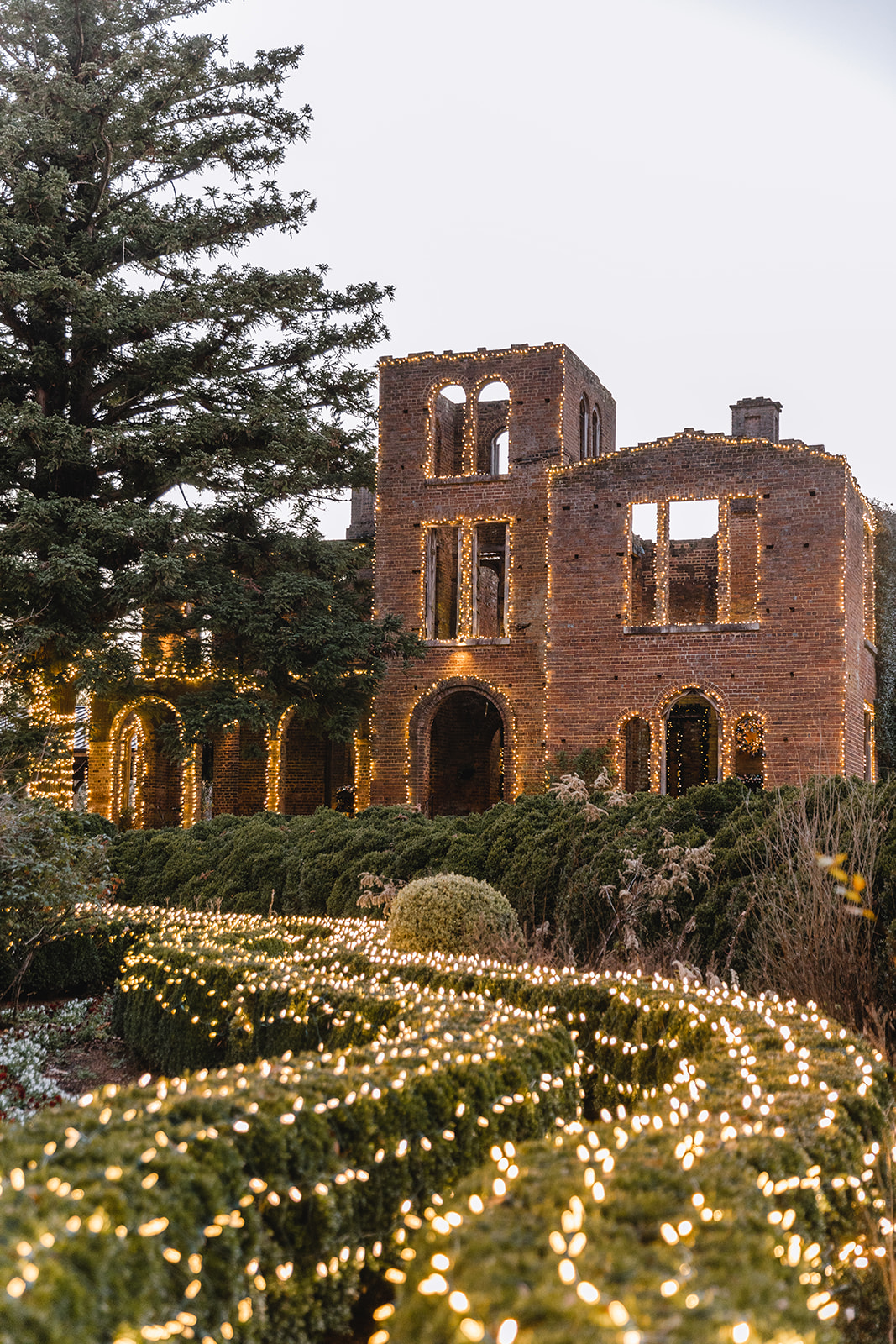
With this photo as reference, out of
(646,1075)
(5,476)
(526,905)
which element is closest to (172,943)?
(526,905)

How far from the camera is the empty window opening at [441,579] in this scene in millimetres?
21469

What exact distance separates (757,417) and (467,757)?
9776 millimetres

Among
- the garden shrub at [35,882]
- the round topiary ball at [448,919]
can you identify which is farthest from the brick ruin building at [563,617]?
the garden shrub at [35,882]

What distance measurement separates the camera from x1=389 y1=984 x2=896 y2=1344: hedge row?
7.71 feet

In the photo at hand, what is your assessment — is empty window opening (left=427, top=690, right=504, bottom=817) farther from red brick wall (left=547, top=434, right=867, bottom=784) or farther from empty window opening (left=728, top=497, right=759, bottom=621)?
empty window opening (left=728, top=497, right=759, bottom=621)

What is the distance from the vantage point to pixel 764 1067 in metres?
4.53

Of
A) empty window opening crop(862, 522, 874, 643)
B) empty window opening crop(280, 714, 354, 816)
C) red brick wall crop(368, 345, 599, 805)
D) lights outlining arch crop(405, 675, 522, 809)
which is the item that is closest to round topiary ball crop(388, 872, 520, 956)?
red brick wall crop(368, 345, 599, 805)

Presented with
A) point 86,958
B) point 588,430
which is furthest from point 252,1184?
point 588,430

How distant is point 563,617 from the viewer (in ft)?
64.3

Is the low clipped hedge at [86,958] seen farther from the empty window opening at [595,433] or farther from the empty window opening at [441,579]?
the empty window opening at [595,433]

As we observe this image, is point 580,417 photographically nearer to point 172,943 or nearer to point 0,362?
point 0,362

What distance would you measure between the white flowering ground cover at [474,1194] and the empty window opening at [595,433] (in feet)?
62.1

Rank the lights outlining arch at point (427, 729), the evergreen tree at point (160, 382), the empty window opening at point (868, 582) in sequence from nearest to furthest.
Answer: the evergreen tree at point (160, 382) → the lights outlining arch at point (427, 729) → the empty window opening at point (868, 582)

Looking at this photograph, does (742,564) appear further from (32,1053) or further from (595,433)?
(32,1053)
